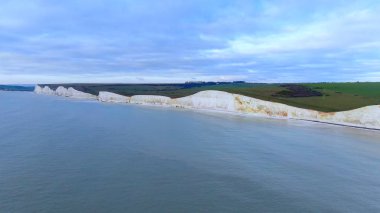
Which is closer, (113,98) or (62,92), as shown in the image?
(113,98)

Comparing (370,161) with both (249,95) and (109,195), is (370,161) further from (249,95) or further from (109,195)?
(249,95)

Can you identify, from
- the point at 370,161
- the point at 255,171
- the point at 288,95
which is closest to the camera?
the point at 255,171

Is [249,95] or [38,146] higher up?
[249,95]

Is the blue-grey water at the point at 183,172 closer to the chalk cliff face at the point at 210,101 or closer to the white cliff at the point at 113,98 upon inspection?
the chalk cliff face at the point at 210,101

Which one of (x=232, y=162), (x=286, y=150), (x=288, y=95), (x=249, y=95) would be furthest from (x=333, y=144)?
(x=288, y=95)

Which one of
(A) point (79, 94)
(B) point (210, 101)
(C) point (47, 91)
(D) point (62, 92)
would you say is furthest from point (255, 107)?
(C) point (47, 91)

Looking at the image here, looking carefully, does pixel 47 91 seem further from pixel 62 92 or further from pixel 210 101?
pixel 210 101

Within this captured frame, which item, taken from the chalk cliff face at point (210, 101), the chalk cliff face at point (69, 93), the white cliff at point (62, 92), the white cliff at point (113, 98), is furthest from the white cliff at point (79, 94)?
the chalk cliff face at point (210, 101)
